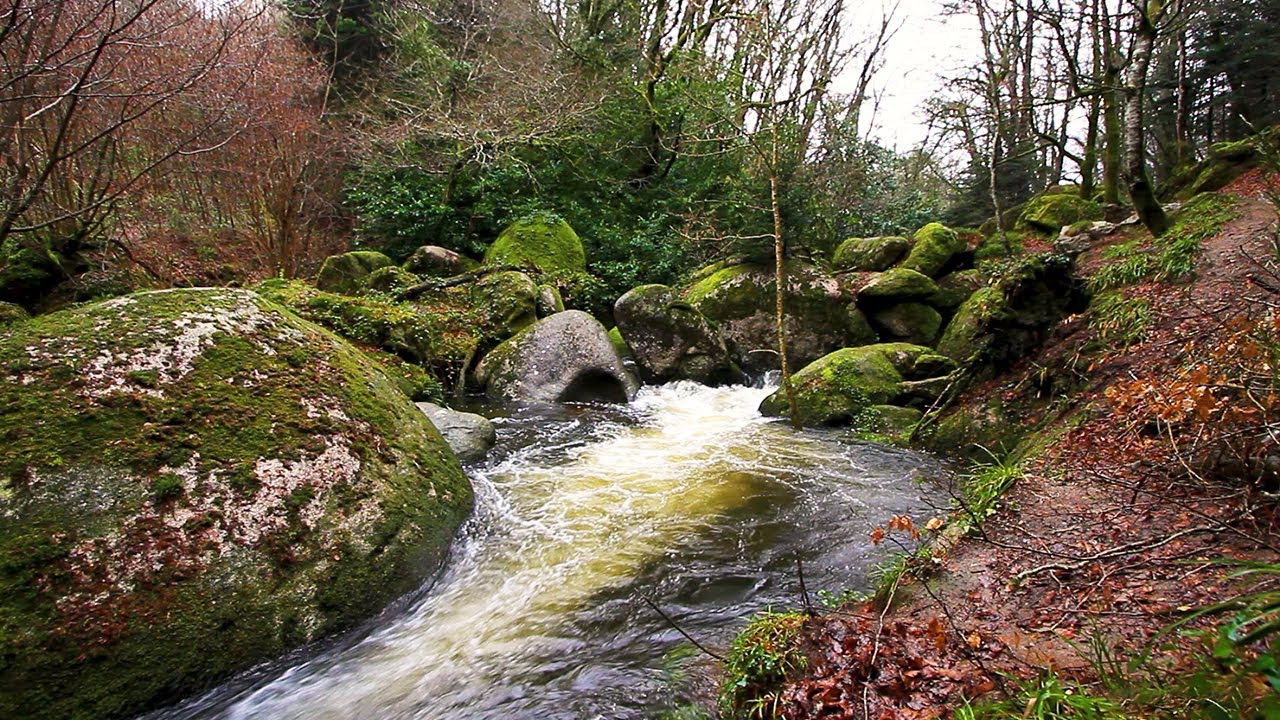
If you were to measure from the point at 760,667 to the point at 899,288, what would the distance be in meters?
9.71

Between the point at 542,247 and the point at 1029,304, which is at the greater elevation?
the point at 542,247

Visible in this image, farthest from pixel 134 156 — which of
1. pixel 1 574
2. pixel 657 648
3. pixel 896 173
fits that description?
pixel 896 173

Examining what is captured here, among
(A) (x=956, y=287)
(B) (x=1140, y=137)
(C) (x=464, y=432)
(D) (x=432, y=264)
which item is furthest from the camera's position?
(D) (x=432, y=264)

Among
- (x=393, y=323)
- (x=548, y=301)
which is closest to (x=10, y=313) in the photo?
(x=393, y=323)

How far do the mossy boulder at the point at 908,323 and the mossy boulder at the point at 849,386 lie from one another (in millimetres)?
2352

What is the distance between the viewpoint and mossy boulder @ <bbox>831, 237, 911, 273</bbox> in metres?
12.2

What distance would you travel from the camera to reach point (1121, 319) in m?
5.12

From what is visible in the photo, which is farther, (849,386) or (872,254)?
(872,254)

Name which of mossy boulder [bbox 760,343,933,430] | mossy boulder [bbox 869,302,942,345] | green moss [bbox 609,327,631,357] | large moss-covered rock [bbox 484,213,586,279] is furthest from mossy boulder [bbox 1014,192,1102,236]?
large moss-covered rock [bbox 484,213,586,279]

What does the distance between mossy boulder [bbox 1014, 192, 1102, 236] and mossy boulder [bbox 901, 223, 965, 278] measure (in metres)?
3.23

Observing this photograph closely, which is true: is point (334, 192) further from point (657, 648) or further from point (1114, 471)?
point (1114, 471)

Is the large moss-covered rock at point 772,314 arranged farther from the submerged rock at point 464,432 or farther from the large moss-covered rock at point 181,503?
the large moss-covered rock at point 181,503

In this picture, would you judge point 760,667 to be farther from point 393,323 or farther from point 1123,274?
point 393,323

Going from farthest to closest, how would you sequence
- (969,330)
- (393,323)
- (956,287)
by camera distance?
(956,287)
(393,323)
(969,330)
